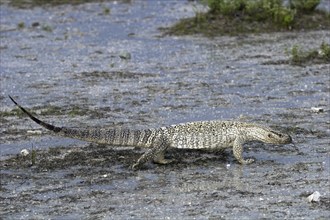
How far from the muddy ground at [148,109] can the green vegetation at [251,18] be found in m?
0.50

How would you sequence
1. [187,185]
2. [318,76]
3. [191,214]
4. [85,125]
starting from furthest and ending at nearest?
[318,76], [85,125], [187,185], [191,214]

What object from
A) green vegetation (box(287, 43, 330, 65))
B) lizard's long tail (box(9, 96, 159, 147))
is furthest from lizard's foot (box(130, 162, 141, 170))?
green vegetation (box(287, 43, 330, 65))

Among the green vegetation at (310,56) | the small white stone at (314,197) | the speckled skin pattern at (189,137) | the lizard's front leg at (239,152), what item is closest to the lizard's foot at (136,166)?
the speckled skin pattern at (189,137)

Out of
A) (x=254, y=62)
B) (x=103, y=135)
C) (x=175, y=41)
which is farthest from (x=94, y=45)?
(x=103, y=135)

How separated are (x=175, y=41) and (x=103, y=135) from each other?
851cm

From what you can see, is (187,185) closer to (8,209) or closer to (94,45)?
(8,209)

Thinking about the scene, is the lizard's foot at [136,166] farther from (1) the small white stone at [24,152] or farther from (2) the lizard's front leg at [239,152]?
(1) the small white stone at [24,152]

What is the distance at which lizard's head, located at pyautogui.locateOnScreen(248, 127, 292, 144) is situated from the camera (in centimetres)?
1195

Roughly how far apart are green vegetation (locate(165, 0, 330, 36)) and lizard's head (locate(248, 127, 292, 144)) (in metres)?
8.51

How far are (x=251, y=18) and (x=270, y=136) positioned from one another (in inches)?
356

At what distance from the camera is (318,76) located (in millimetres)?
16734

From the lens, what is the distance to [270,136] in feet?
39.3

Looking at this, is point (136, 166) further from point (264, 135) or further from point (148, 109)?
point (148, 109)

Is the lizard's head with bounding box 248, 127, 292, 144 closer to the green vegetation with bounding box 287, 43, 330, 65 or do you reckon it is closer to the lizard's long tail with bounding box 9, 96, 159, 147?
the lizard's long tail with bounding box 9, 96, 159, 147
